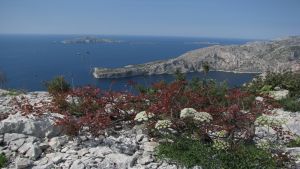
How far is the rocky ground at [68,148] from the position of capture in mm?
7730

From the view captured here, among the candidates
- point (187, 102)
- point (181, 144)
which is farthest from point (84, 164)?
point (187, 102)

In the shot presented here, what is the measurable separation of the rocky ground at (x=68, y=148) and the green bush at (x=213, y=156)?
0.83ft

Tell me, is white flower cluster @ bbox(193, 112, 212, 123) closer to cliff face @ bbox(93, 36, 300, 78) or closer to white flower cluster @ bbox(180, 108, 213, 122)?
white flower cluster @ bbox(180, 108, 213, 122)

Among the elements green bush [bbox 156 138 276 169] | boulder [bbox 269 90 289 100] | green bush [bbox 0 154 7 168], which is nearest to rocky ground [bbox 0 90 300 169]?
green bush [bbox 0 154 7 168]

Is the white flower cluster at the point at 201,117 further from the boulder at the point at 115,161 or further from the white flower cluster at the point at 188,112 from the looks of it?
the boulder at the point at 115,161

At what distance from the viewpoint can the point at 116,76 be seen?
126500mm

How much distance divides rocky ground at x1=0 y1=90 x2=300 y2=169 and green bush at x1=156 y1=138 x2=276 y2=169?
0.25m

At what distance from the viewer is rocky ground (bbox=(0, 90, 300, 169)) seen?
773cm

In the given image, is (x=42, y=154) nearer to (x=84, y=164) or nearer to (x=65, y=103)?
(x=84, y=164)

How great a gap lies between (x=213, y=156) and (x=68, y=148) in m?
3.24

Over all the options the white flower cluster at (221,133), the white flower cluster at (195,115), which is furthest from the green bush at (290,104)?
the white flower cluster at (195,115)

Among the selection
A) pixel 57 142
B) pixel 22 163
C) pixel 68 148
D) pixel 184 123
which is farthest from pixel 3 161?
pixel 184 123

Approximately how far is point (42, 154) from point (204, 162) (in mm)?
3591

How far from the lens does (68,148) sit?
8406 mm
